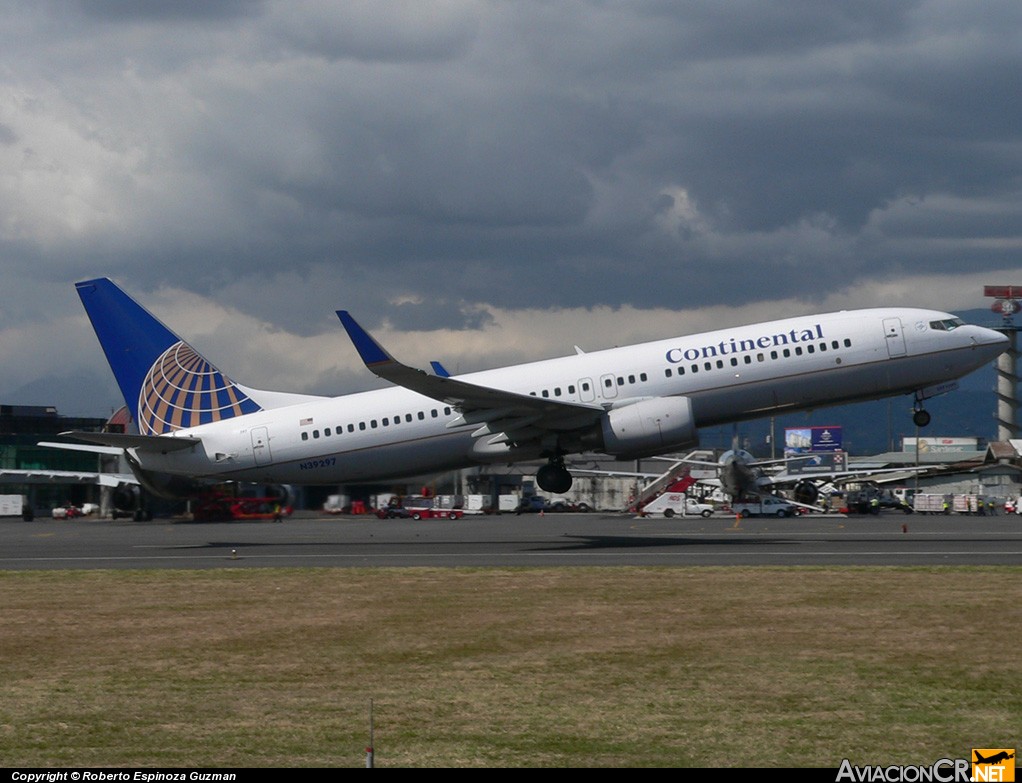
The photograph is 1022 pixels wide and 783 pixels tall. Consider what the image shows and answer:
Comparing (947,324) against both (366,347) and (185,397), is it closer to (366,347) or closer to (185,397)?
(366,347)

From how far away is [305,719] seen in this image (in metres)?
13.9

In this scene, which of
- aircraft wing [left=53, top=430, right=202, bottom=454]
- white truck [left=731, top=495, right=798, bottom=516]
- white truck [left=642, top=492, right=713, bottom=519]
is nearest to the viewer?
aircraft wing [left=53, top=430, right=202, bottom=454]

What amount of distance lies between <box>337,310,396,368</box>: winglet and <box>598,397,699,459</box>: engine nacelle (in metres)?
7.64

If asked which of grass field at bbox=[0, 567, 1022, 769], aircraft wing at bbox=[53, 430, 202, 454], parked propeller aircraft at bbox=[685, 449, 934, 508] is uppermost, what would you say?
aircraft wing at bbox=[53, 430, 202, 454]

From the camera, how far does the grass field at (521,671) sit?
1248cm

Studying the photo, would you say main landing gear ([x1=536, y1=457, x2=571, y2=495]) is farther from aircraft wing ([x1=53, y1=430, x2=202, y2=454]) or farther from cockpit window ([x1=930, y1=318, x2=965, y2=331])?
cockpit window ([x1=930, y1=318, x2=965, y2=331])

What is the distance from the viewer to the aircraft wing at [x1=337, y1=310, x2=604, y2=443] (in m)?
35.5

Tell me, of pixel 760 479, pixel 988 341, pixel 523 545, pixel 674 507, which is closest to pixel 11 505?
pixel 674 507

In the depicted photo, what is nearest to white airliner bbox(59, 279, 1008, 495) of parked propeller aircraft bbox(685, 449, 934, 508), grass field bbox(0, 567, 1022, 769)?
grass field bbox(0, 567, 1022, 769)

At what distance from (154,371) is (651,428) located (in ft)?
60.1

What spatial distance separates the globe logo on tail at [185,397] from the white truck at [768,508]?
33575mm

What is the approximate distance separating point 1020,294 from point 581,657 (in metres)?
147

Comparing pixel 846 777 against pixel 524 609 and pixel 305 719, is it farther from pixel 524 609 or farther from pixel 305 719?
pixel 524 609

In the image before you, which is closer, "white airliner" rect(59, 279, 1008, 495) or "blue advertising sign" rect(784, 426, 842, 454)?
"white airliner" rect(59, 279, 1008, 495)
